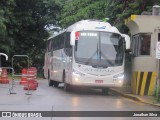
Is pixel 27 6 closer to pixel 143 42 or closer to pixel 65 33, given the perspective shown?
pixel 65 33

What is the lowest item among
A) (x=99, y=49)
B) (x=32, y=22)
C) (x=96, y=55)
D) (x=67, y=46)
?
(x=96, y=55)

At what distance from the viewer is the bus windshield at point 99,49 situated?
71.4 feet

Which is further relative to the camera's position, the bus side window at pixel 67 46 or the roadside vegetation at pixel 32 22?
the roadside vegetation at pixel 32 22

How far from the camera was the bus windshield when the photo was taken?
71.4 feet

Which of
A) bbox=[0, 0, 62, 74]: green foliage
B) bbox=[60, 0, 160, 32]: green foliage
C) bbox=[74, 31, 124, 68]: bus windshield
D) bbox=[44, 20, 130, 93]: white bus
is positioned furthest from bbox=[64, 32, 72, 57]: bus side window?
bbox=[0, 0, 62, 74]: green foliage

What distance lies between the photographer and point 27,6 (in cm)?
5291

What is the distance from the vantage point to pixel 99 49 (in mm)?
21906

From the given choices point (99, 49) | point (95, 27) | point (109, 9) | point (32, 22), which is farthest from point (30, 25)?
point (99, 49)

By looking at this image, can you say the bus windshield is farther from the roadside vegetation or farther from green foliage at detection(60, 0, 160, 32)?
the roadside vegetation

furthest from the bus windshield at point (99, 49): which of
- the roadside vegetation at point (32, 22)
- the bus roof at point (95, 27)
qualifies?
the roadside vegetation at point (32, 22)

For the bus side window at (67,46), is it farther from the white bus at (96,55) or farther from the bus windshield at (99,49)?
the bus windshield at (99,49)

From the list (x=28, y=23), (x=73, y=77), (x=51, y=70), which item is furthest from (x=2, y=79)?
(x=28, y=23)

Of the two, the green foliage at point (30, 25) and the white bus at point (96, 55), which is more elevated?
the green foliage at point (30, 25)

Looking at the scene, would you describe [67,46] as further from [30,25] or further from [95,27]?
[30,25]
